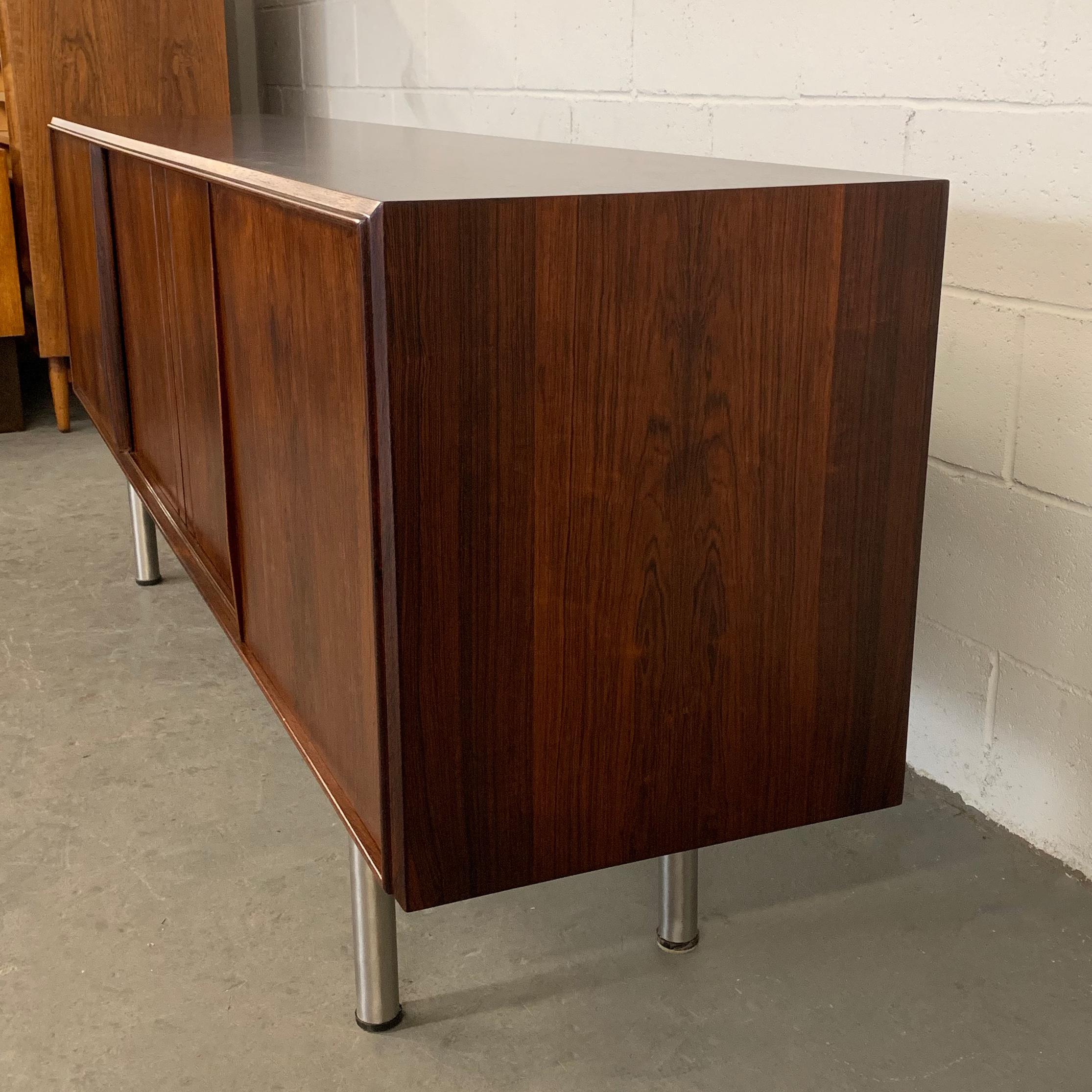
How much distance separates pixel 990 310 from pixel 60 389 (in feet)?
8.15

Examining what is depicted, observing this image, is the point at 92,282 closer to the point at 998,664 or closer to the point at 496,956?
the point at 496,956

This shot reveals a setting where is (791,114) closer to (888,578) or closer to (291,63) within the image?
(888,578)

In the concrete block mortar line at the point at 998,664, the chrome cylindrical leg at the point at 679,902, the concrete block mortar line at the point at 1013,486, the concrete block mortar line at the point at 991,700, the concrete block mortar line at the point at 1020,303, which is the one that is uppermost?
the concrete block mortar line at the point at 1020,303

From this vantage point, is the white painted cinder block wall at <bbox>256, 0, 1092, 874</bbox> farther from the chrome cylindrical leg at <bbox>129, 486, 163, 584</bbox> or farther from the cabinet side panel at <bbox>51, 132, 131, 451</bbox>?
the chrome cylindrical leg at <bbox>129, 486, 163, 584</bbox>

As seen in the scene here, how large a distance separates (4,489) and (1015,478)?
7.18ft

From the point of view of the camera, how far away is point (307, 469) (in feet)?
3.46

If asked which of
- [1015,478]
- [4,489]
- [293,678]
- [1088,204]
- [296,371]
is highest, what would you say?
[1088,204]

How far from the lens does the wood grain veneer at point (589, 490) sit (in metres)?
0.86

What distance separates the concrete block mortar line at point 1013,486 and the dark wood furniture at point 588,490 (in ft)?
1.29

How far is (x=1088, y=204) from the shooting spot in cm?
129

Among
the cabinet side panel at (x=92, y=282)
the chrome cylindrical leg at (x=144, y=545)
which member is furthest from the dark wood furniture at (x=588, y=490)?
the chrome cylindrical leg at (x=144, y=545)

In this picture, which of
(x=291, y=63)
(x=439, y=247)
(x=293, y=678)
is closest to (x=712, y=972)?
(x=293, y=678)

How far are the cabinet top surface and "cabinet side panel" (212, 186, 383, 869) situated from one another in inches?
1.4

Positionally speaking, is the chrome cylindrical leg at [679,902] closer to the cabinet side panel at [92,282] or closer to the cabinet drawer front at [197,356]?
the cabinet drawer front at [197,356]
